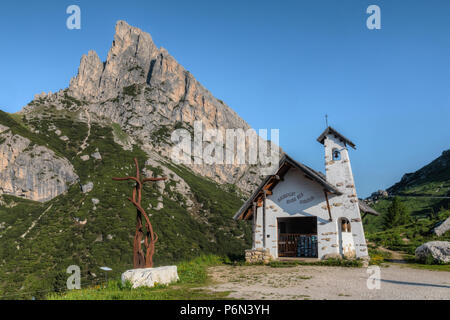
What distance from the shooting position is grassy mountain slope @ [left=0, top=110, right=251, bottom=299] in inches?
2315

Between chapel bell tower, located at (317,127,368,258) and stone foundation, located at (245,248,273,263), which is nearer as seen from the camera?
chapel bell tower, located at (317,127,368,258)

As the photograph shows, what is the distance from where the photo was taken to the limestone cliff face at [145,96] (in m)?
144

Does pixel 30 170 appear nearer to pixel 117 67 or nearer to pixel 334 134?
pixel 117 67

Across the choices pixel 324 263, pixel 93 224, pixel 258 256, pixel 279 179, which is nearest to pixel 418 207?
pixel 279 179

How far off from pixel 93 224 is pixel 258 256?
221 feet

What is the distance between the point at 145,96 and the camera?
509 ft

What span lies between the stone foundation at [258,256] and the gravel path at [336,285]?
4.41 m


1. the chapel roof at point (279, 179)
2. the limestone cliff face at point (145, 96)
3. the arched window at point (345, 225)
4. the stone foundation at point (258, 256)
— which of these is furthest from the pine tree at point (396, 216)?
→ the limestone cliff face at point (145, 96)

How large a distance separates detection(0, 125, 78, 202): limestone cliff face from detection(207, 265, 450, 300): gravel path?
9199cm

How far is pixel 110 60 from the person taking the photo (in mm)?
168625

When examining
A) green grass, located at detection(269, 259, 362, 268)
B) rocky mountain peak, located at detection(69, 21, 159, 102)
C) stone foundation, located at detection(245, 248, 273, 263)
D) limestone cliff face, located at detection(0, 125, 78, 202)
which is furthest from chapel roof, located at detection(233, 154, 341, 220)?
rocky mountain peak, located at detection(69, 21, 159, 102)

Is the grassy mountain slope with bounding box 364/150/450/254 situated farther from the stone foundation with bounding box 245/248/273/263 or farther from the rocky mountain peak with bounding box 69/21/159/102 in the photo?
the rocky mountain peak with bounding box 69/21/159/102

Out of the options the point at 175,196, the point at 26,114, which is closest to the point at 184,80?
the point at 26,114

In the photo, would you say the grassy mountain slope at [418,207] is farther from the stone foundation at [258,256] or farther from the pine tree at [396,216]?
the stone foundation at [258,256]
